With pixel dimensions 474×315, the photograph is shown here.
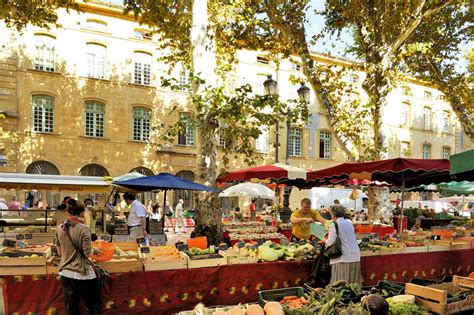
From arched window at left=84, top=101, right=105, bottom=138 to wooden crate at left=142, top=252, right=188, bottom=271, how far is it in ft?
63.8

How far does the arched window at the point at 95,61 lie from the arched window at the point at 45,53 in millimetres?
1861

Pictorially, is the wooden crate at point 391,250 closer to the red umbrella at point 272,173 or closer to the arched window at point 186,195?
the red umbrella at point 272,173

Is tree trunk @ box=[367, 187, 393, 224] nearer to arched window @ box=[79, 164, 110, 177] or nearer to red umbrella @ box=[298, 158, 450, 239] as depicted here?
red umbrella @ box=[298, 158, 450, 239]

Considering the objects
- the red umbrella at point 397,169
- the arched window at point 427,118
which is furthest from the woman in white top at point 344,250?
the arched window at point 427,118

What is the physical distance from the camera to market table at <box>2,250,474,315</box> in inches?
204

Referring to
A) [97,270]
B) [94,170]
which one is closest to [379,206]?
[97,270]

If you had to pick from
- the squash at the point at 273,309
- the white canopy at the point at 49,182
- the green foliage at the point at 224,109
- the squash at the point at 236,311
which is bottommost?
the squash at the point at 236,311

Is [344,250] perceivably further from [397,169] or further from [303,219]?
[397,169]

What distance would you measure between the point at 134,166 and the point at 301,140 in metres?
13.0

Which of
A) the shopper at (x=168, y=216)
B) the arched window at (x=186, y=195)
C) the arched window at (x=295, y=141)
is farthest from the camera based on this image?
the arched window at (x=295, y=141)

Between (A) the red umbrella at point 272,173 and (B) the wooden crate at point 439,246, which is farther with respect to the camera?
(A) the red umbrella at point 272,173

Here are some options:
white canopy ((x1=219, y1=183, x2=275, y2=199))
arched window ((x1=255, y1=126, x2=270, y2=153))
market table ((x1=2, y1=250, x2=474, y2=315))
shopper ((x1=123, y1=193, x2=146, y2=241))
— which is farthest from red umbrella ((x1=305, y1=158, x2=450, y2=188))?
arched window ((x1=255, y1=126, x2=270, y2=153))

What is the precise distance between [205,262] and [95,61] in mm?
20786

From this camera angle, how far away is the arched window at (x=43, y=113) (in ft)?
73.3
